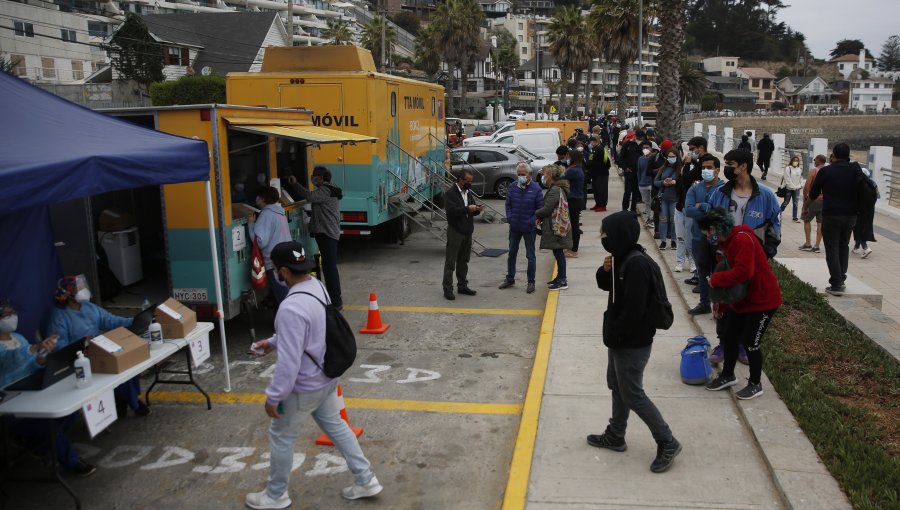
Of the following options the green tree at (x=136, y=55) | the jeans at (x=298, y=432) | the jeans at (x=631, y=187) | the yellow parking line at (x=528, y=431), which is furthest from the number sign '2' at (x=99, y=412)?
the green tree at (x=136, y=55)

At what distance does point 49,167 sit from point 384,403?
3.36 m

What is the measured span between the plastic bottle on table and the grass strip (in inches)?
194

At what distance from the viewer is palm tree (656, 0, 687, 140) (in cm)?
2152

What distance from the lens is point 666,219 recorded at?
11930mm

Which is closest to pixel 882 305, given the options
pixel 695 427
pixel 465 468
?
pixel 695 427

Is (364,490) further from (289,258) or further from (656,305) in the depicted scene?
(656,305)

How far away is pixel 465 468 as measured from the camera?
530 centimetres

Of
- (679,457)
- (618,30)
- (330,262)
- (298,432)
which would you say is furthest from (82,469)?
(618,30)

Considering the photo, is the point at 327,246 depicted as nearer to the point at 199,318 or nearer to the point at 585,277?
the point at 199,318

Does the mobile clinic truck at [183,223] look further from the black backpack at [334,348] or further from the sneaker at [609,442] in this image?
the sneaker at [609,442]

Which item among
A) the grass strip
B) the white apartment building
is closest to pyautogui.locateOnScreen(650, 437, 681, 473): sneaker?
the grass strip

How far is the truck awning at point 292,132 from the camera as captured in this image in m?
7.62

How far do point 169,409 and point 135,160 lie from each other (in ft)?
7.85

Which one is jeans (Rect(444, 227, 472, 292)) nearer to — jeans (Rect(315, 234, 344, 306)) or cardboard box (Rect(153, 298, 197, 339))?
jeans (Rect(315, 234, 344, 306))
